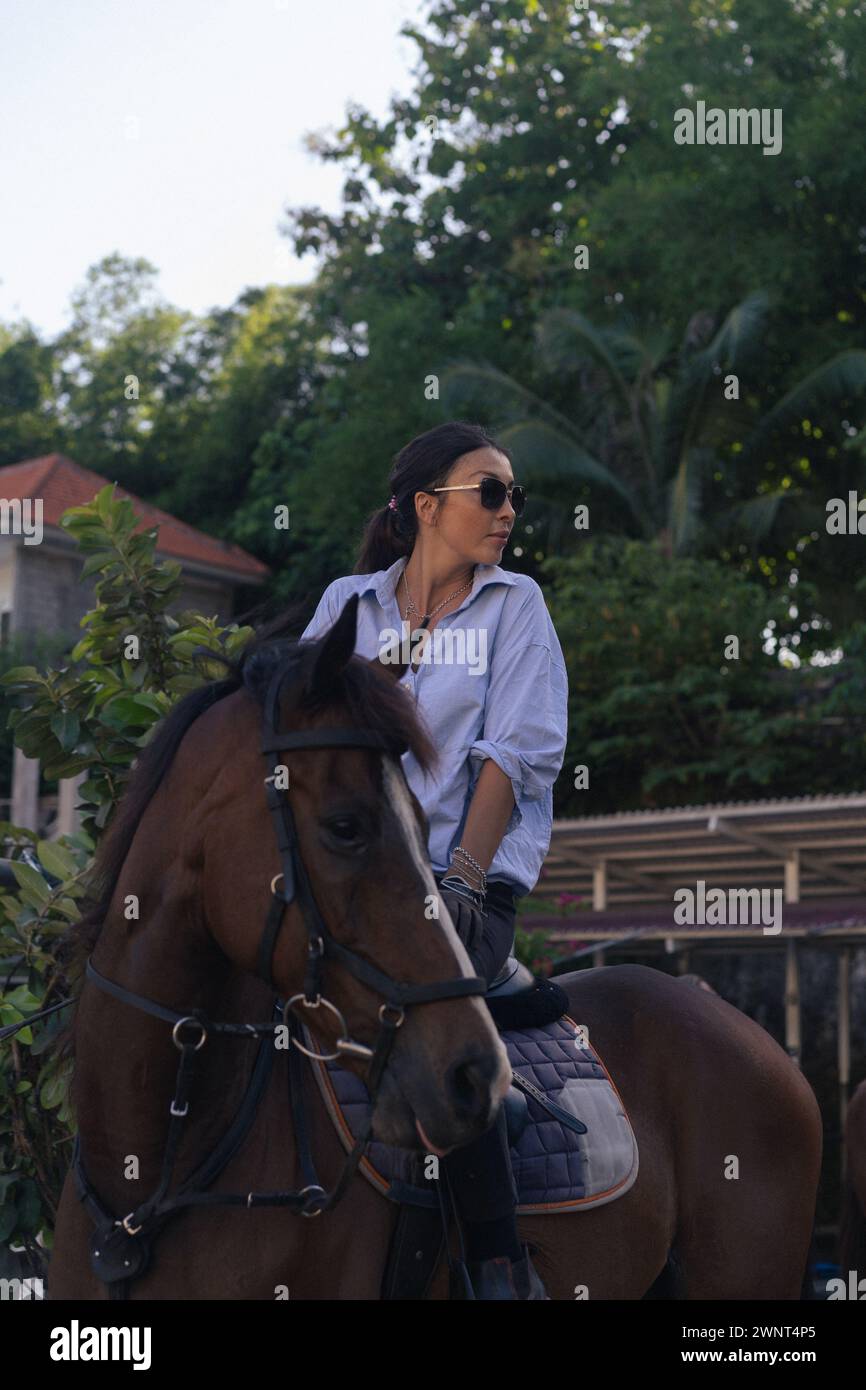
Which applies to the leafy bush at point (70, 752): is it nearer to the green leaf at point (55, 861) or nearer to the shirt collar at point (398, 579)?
the green leaf at point (55, 861)

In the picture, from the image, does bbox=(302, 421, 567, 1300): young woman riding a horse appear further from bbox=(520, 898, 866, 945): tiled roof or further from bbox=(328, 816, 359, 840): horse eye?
bbox=(520, 898, 866, 945): tiled roof

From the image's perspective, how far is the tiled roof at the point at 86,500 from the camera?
28.2 m

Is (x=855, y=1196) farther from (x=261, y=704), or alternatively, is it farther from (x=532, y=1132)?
(x=261, y=704)

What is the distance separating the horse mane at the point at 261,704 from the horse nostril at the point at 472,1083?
0.53 meters

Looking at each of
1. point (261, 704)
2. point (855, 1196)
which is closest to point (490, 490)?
point (261, 704)

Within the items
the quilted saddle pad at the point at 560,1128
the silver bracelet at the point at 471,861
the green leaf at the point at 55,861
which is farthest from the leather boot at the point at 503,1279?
the green leaf at the point at 55,861

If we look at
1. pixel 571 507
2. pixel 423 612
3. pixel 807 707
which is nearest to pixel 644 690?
pixel 807 707

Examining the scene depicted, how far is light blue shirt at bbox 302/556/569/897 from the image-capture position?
Answer: 3.18m

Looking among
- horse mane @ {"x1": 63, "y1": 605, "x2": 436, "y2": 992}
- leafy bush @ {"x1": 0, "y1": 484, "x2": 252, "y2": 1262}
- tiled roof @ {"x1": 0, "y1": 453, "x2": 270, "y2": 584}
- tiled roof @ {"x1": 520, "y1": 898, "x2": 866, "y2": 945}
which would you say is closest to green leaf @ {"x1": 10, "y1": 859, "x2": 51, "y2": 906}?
leafy bush @ {"x1": 0, "y1": 484, "x2": 252, "y2": 1262}

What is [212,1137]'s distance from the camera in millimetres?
2670

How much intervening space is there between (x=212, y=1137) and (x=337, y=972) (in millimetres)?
502

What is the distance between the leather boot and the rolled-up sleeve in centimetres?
90

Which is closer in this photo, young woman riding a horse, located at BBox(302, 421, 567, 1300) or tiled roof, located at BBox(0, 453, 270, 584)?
young woman riding a horse, located at BBox(302, 421, 567, 1300)
